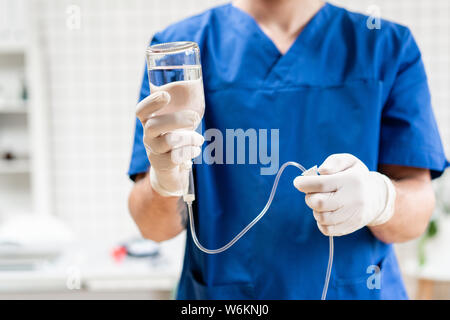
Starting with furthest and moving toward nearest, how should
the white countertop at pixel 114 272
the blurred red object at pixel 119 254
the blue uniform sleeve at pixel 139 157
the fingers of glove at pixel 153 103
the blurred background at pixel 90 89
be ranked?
the blurred background at pixel 90 89 < the blurred red object at pixel 119 254 < the white countertop at pixel 114 272 < the blue uniform sleeve at pixel 139 157 < the fingers of glove at pixel 153 103

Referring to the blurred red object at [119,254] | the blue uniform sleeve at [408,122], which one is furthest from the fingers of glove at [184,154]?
the blurred red object at [119,254]

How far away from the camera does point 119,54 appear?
214 centimetres

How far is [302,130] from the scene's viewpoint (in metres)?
0.66

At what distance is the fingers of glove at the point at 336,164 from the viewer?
0.53 meters

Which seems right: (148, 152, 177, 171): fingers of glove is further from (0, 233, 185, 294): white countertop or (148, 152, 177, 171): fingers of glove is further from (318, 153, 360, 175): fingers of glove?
(0, 233, 185, 294): white countertop

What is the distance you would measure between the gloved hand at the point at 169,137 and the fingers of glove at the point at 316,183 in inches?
4.8

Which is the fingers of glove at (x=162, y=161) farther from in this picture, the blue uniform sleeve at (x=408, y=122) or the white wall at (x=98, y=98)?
the white wall at (x=98, y=98)

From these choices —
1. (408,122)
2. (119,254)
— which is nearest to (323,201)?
(408,122)

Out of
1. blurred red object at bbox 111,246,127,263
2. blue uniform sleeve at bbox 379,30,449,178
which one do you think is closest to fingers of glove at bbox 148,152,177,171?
blue uniform sleeve at bbox 379,30,449,178

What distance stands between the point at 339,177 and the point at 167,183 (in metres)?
0.22

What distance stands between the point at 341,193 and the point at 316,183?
0.14 feet

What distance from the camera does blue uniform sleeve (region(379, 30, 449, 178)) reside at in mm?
704

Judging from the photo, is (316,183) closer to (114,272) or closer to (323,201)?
(323,201)
